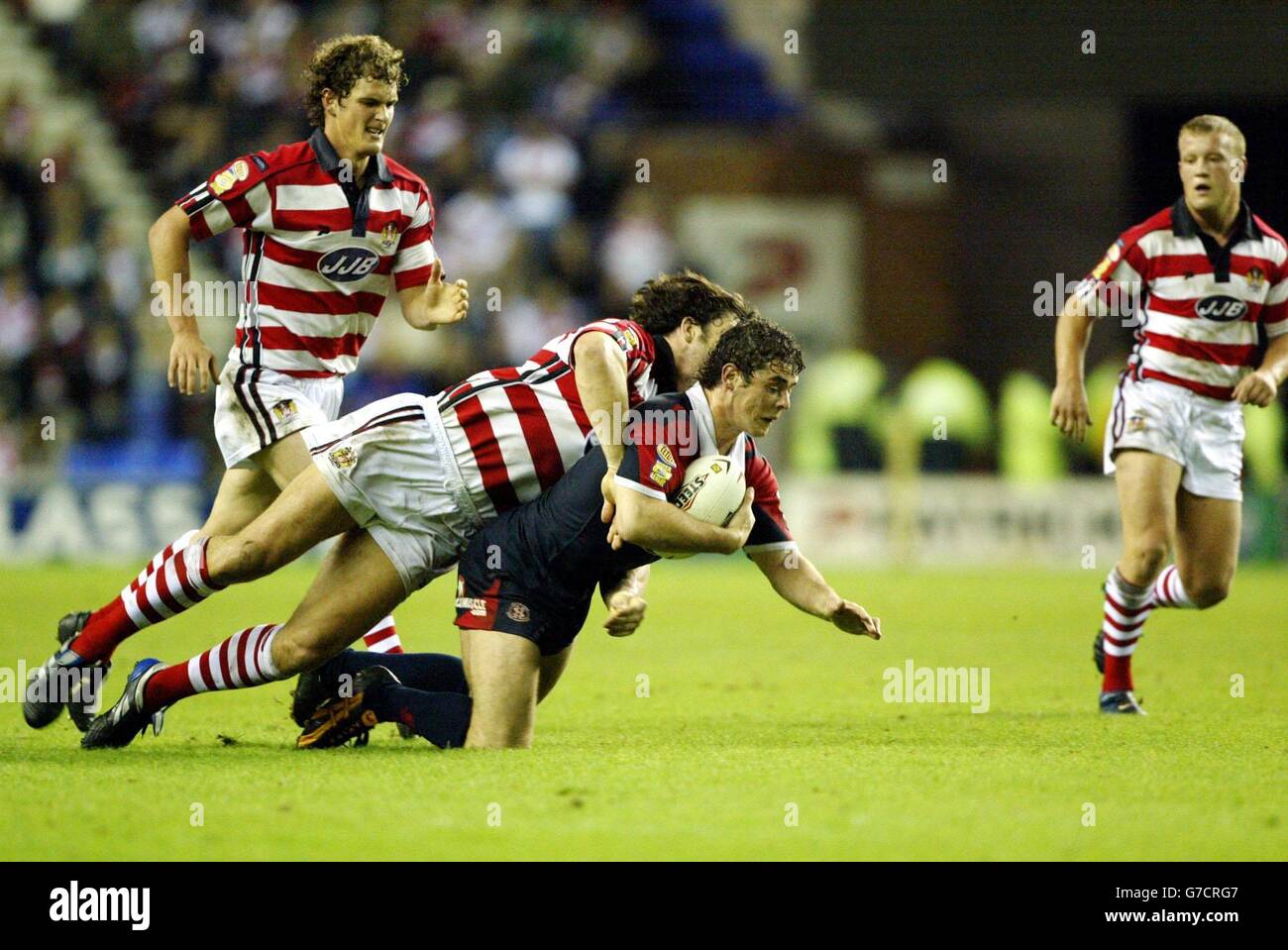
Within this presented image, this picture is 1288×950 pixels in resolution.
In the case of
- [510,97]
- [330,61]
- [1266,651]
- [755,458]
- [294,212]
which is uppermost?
[510,97]

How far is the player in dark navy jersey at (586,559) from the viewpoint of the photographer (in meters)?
5.62

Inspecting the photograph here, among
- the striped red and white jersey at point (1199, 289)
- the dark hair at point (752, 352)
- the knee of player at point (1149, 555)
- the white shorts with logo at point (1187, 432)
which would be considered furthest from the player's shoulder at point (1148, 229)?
the dark hair at point (752, 352)

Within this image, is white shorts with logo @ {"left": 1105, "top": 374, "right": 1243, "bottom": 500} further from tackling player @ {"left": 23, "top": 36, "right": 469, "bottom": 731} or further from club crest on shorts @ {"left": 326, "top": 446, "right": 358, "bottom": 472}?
club crest on shorts @ {"left": 326, "top": 446, "right": 358, "bottom": 472}

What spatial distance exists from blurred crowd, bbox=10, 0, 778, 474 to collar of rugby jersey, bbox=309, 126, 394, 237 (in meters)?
9.79

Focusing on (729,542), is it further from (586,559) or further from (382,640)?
(382,640)

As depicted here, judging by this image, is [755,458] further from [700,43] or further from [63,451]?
[700,43]

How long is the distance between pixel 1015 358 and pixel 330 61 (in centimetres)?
1490

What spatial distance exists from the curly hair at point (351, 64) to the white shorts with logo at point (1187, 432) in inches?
123

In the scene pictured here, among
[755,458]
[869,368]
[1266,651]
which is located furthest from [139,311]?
[755,458]

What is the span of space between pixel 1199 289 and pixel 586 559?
293 cm

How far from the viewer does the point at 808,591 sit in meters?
6.13

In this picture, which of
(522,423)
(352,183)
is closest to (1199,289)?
(522,423)

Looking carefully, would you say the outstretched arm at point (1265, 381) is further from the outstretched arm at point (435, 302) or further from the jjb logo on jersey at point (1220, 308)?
the outstretched arm at point (435, 302)

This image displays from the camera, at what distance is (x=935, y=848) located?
4395 mm
